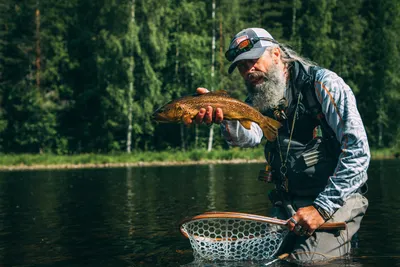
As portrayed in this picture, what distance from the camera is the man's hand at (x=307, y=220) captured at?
206 inches

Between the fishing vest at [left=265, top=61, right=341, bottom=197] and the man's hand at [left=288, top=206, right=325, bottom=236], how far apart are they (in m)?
0.47

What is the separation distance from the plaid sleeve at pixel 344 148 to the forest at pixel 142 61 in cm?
3521

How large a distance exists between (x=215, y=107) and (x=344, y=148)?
3.82 feet

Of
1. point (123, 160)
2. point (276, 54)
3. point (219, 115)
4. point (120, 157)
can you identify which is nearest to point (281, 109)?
point (276, 54)

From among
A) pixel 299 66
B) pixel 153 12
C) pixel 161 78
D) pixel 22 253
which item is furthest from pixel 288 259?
pixel 161 78

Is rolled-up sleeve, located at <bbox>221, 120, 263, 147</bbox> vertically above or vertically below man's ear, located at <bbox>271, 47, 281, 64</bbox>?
below

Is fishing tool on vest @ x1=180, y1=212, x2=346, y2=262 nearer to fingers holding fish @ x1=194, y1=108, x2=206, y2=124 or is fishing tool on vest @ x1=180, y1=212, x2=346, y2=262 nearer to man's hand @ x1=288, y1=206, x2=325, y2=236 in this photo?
man's hand @ x1=288, y1=206, x2=325, y2=236

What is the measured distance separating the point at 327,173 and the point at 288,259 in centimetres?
91

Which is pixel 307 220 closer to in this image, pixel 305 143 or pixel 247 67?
pixel 305 143

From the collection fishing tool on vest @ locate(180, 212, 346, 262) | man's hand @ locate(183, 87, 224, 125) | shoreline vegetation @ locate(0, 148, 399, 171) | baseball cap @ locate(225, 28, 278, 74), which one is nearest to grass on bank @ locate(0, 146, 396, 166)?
shoreline vegetation @ locate(0, 148, 399, 171)

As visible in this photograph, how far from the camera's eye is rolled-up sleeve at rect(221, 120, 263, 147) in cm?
612

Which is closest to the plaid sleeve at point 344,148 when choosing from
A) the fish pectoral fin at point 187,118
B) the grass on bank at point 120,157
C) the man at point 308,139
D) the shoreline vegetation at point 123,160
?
the man at point 308,139

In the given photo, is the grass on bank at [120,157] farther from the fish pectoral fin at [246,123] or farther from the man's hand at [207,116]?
the man's hand at [207,116]

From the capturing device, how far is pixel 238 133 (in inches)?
241
